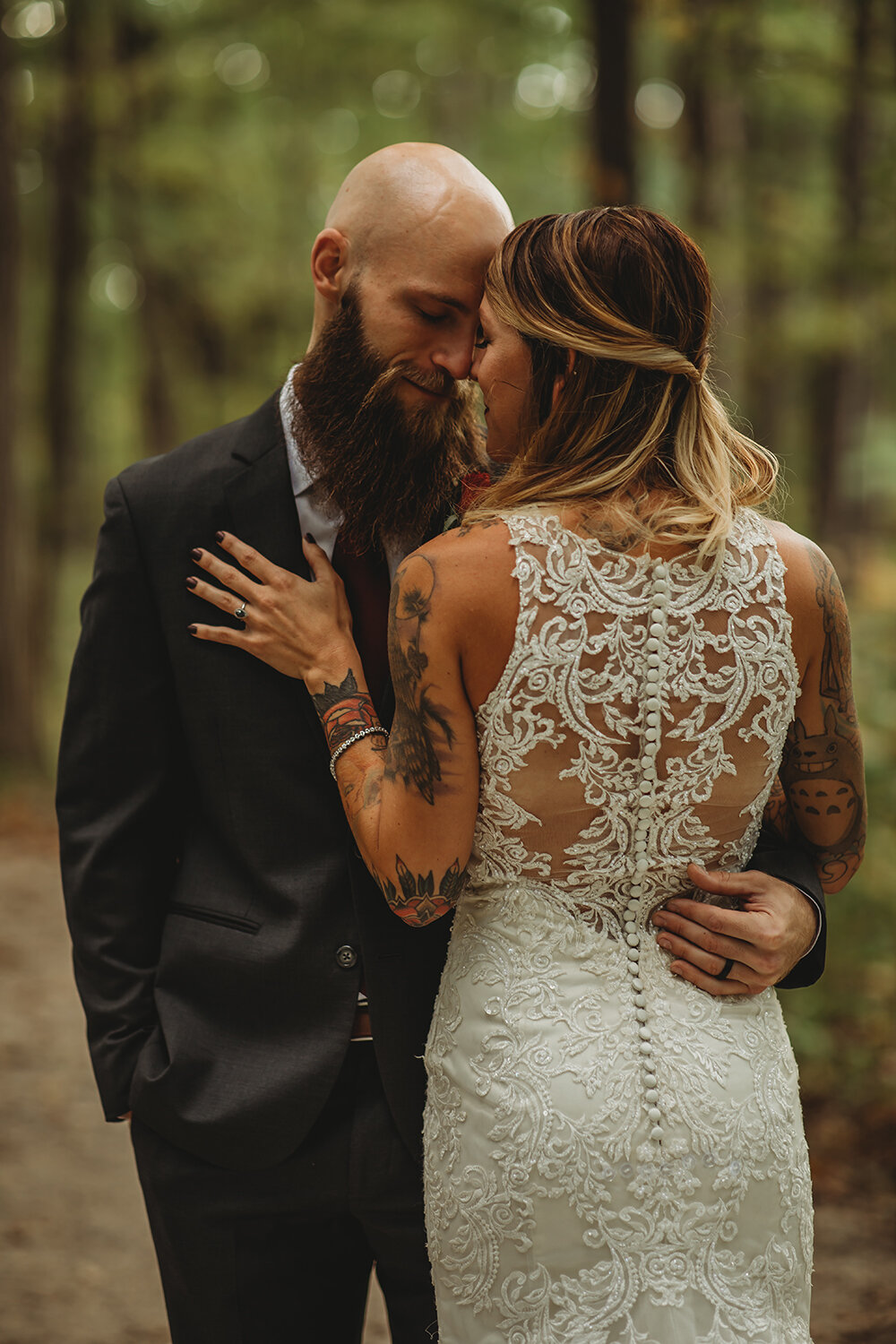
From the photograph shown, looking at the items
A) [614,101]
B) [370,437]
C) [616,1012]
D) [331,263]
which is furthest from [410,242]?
[614,101]

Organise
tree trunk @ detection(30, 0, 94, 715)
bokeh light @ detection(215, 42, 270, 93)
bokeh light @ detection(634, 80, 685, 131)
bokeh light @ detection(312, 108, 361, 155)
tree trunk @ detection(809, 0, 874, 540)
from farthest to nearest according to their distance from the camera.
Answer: bokeh light @ detection(312, 108, 361, 155)
bokeh light @ detection(634, 80, 685, 131)
bokeh light @ detection(215, 42, 270, 93)
tree trunk @ detection(30, 0, 94, 715)
tree trunk @ detection(809, 0, 874, 540)

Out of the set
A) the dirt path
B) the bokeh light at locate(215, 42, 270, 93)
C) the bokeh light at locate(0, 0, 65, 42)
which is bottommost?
the dirt path

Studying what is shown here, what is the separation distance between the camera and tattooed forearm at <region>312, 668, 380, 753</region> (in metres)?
2.18

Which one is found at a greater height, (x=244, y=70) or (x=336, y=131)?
(x=244, y=70)

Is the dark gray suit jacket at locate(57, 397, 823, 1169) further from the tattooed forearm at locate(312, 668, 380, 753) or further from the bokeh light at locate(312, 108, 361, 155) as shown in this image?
the bokeh light at locate(312, 108, 361, 155)

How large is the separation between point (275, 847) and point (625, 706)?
0.81m

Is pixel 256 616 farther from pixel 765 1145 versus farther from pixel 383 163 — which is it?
pixel 765 1145

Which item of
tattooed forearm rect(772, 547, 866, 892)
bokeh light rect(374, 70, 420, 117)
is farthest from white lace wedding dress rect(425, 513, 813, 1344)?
bokeh light rect(374, 70, 420, 117)

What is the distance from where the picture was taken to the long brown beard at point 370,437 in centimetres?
246

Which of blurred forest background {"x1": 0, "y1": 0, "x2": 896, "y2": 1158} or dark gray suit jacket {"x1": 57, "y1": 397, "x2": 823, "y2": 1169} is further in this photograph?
blurred forest background {"x1": 0, "y1": 0, "x2": 896, "y2": 1158}

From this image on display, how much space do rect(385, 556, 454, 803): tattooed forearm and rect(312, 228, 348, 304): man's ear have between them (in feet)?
3.03

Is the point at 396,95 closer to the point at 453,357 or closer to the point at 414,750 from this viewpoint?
the point at 453,357

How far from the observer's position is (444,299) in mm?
2436

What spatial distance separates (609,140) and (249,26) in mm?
5407
